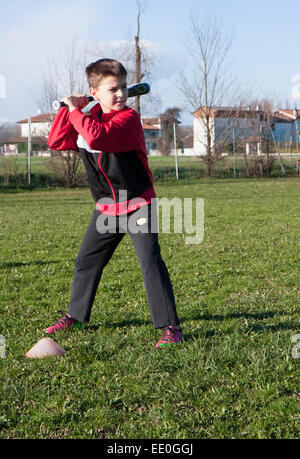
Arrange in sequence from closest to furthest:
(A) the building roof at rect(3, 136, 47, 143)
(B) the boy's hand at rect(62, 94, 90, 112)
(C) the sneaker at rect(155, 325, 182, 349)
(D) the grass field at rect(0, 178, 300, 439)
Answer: (D) the grass field at rect(0, 178, 300, 439) → (B) the boy's hand at rect(62, 94, 90, 112) → (C) the sneaker at rect(155, 325, 182, 349) → (A) the building roof at rect(3, 136, 47, 143)

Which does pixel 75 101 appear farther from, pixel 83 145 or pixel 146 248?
pixel 146 248

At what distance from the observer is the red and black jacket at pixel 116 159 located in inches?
125

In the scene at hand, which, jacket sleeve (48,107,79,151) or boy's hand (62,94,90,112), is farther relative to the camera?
jacket sleeve (48,107,79,151)

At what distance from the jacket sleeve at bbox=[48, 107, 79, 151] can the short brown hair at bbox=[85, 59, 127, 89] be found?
0.94 feet

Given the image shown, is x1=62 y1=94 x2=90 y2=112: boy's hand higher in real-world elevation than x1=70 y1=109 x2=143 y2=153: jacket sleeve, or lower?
higher

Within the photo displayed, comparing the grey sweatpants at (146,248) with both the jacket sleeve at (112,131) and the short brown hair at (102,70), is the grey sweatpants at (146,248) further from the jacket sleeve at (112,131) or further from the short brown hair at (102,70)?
the short brown hair at (102,70)

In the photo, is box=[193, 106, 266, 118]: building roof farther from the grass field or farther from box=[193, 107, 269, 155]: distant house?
the grass field

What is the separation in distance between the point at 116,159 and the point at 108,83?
0.50 m

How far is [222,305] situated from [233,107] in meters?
23.4

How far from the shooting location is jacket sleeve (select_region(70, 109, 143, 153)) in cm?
295

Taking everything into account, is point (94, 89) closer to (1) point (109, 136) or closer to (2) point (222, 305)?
(1) point (109, 136)

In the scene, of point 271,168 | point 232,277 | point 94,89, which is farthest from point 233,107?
point 94,89

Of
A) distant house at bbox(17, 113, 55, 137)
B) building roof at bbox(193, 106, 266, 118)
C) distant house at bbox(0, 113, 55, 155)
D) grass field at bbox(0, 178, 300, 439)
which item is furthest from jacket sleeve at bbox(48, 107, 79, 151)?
building roof at bbox(193, 106, 266, 118)

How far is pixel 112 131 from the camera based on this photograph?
3062mm
